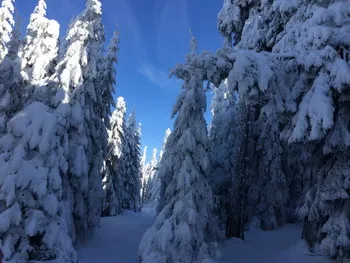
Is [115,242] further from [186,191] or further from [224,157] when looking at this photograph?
[224,157]

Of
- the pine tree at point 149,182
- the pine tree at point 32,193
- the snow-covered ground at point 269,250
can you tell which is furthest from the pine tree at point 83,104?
the pine tree at point 149,182

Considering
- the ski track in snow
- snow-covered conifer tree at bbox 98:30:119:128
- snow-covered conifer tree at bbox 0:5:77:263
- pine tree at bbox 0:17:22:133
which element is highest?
snow-covered conifer tree at bbox 98:30:119:128

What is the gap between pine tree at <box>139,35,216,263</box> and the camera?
11742mm

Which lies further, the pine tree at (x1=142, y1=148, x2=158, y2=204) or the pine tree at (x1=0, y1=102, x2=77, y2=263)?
the pine tree at (x1=142, y1=148, x2=158, y2=204)

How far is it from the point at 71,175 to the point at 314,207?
10.9 m

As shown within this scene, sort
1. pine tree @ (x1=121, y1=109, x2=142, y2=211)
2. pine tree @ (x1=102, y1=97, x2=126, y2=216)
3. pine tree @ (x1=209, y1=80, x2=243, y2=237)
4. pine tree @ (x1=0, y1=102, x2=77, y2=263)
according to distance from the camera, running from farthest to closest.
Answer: pine tree @ (x1=121, y1=109, x2=142, y2=211) → pine tree @ (x1=102, y1=97, x2=126, y2=216) → pine tree @ (x1=209, y1=80, x2=243, y2=237) → pine tree @ (x1=0, y1=102, x2=77, y2=263)

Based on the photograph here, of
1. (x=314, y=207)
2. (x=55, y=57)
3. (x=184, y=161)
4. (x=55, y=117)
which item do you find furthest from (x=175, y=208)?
(x=55, y=57)

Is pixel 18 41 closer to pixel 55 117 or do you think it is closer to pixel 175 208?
pixel 55 117

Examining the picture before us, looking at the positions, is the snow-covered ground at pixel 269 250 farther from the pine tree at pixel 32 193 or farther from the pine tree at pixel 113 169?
the pine tree at pixel 113 169

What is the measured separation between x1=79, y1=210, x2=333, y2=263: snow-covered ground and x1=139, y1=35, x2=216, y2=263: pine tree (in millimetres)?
1587

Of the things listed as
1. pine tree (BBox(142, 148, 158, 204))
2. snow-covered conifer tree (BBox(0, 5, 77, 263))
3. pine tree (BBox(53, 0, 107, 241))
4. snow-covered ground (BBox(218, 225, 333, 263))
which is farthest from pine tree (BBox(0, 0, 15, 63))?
pine tree (BBox(142, 148, 158, 204))

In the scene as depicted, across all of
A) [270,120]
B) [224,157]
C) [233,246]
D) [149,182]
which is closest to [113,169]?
[224,157]

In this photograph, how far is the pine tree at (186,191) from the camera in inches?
462

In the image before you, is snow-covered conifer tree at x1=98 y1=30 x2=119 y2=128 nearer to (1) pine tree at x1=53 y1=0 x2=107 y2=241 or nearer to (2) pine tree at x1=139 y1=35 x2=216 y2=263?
(1) pine tree at x1=53 y1=0 x2=107 y2=241
